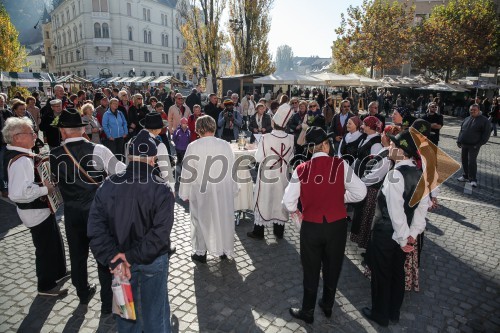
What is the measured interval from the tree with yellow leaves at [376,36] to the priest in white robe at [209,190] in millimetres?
30260

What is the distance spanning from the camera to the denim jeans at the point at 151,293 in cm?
269

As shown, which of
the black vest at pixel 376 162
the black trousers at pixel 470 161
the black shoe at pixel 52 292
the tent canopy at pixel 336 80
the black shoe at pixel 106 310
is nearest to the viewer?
the black shoe at pixel 106 310

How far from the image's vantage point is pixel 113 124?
8.46m

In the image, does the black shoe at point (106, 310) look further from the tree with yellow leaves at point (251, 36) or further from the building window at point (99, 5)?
the building window at point (99, 5)

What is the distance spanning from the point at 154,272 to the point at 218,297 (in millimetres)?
1565

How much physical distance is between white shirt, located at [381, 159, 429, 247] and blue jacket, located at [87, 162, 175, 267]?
2.12m

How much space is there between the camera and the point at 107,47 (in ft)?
182

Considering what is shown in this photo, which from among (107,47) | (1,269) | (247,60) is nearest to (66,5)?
(107,47)

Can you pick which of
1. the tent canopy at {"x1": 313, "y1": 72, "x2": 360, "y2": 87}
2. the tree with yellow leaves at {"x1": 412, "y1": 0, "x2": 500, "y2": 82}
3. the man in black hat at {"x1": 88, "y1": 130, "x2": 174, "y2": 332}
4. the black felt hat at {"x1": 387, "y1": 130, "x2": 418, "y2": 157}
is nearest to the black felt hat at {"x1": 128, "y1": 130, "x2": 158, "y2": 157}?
the man in black hat at {"x1": 88, "y1": 130, "x2": 174, "y2": 332}

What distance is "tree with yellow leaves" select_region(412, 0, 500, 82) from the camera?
28.1 m

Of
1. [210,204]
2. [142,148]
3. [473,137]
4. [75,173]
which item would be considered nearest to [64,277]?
[75,173]

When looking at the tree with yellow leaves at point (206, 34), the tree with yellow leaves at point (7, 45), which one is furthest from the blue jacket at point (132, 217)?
the tree with yellow leaves at point (7, 45)

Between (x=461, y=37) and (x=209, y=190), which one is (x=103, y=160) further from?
(x=461, y=37)

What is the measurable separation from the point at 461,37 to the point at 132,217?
114 ft
